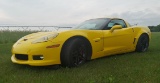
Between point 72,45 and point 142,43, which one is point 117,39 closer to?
point 142,43

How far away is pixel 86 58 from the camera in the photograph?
21.4ft

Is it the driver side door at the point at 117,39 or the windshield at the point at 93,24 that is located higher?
the windshield at the point at 93,24

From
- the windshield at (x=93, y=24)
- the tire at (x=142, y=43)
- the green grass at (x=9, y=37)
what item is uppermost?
the windshield at (x=93, y=24)

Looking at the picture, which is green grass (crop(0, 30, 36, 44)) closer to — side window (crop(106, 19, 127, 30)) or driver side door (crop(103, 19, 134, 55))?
side window (crop(106, 19, 127, 30))

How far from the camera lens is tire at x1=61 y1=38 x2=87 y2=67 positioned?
5.89 meters

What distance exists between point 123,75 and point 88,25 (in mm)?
2567

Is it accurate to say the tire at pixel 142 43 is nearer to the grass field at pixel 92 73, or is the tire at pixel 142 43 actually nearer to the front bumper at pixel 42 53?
the grass field at pixel 92 73

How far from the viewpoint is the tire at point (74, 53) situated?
19.3 ft

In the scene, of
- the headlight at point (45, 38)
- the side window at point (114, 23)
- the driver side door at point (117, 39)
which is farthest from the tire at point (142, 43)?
the headlight at point (45, 38)

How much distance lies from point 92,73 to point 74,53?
0.77 metres

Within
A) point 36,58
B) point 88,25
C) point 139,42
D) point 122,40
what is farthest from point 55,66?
point 139,42

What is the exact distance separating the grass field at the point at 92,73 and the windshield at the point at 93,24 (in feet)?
3.05

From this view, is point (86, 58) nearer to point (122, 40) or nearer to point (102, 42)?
point (102, 42)

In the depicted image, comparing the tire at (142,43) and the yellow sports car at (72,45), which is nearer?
the yellow sports car at (72,45)
